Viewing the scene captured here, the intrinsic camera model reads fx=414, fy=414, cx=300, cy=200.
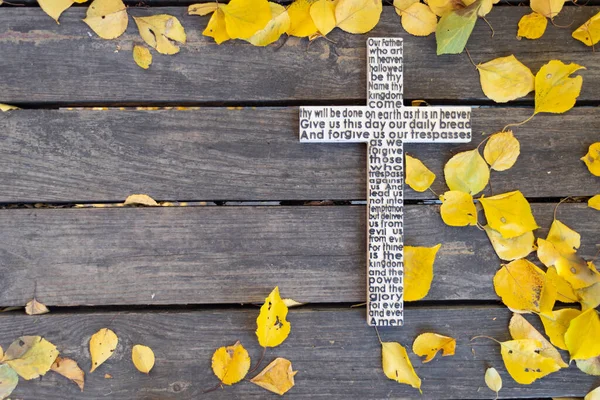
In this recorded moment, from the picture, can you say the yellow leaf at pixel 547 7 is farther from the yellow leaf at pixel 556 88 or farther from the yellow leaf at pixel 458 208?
the yellow leaf at pixel 458 208

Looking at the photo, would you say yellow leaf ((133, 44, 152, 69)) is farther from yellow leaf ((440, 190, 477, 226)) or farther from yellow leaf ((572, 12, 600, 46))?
yellow leaf ((572, 12, 600, 46))

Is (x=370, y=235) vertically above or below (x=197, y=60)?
below

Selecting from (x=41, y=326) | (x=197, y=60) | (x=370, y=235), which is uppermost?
(x=197, y=60)

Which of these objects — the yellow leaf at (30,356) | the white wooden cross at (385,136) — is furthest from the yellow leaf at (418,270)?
the yellow leaf at (30,356)

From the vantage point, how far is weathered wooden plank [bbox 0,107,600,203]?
725 millimetres

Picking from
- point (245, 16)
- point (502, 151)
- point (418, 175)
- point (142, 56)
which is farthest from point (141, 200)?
point (502, 151)

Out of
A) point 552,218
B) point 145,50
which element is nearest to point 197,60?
point 145,50

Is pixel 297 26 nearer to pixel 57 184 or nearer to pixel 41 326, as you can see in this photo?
pixel 57 184

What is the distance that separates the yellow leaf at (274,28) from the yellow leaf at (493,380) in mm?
696

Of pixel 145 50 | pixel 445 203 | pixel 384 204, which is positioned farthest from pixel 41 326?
pixel 445 203

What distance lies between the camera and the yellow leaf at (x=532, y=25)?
732 mm

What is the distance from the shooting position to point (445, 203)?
730 millimetres

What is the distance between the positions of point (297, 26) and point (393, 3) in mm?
176

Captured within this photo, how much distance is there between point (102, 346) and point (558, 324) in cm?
80
